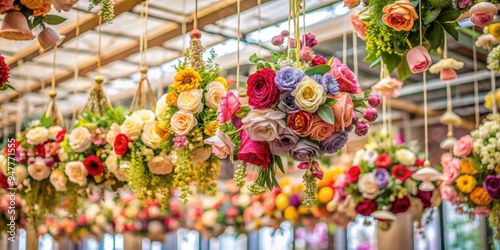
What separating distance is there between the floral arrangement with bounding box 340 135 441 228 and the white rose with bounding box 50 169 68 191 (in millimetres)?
1739

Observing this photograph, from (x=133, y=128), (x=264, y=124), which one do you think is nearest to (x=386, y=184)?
(x=133, y=128)

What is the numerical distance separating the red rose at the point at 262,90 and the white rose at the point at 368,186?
1.96 metres

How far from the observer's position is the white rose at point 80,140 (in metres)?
3.75

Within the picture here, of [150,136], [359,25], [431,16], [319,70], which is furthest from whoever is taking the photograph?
[150,136]

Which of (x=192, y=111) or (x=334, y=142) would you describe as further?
(x=192, y=111)

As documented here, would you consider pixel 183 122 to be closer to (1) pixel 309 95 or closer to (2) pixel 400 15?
(1) pixel 309 95

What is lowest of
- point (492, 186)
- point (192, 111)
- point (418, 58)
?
point (492, 186)

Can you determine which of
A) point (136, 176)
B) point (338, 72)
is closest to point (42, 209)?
point (136, 176)

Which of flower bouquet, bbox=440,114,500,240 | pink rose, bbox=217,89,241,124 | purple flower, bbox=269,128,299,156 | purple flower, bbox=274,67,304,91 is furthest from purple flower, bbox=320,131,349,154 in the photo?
flower bouquet, bbox=440,114,500,240

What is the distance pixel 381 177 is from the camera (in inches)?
163

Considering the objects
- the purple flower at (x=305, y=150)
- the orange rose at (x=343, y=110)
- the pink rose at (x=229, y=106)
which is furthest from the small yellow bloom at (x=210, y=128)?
the orange rose at (x=343, y=110)

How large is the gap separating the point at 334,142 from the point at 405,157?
2.00m

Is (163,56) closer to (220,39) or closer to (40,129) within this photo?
(220,39)

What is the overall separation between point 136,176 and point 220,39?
365cm
